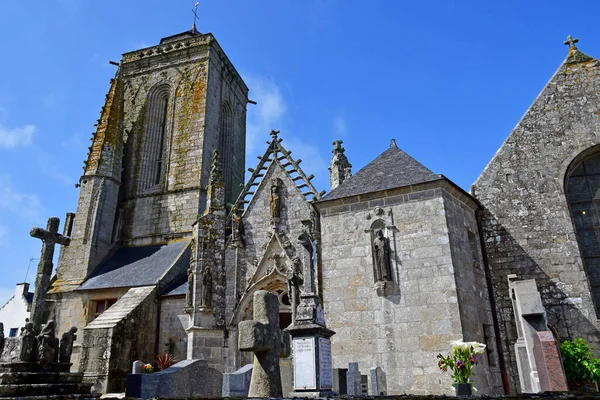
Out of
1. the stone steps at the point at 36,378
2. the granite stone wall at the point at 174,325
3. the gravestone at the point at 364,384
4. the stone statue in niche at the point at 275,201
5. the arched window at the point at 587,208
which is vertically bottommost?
the gravestone at the point at 364,384

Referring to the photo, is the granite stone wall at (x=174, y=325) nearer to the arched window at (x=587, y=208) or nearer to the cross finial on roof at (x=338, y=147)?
the cross finial on roof at (x=338, y=147)

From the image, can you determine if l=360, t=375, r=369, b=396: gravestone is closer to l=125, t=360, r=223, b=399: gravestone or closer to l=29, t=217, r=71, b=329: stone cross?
l=125, t=360, r=223, b=399: gravestone

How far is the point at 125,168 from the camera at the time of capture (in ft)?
70.7

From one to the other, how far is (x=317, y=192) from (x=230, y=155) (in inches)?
416

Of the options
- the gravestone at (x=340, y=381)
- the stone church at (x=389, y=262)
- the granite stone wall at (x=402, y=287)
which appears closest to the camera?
the gravestone at (x=340, y=381)

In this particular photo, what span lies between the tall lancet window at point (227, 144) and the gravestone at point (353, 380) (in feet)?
47.2

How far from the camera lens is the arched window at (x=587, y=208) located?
1048 centimetres

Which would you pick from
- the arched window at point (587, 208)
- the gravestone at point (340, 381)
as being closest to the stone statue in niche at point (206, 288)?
the gravestone at point (340, 381)

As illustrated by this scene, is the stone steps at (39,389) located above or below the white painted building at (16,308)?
below

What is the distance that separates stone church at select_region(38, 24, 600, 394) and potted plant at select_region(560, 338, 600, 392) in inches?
32.8

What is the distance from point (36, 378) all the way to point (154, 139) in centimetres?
1693

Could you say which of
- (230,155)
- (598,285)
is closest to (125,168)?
(230,155)

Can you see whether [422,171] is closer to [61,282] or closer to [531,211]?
[531,211]

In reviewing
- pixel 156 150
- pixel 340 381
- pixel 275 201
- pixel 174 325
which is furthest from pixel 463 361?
pixel 156 150
